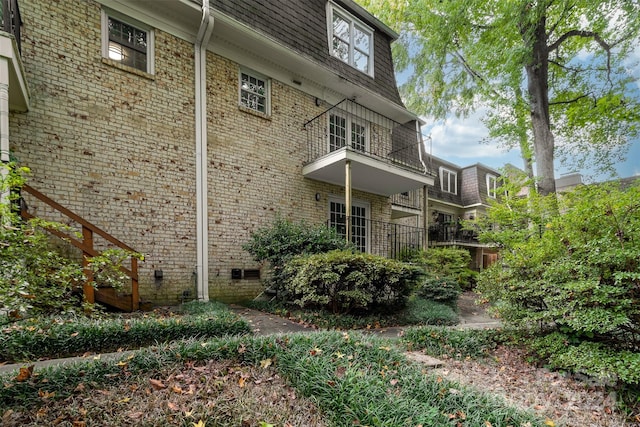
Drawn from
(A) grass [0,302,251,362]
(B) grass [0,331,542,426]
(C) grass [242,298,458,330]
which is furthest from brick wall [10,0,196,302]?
(B) grass [0,331,542,426]

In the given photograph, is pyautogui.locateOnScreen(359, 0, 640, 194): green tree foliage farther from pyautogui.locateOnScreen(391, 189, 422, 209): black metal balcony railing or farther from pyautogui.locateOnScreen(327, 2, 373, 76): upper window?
pyautogui.locateOnScreen(391, 189, 422, 209): black metal balcony railing

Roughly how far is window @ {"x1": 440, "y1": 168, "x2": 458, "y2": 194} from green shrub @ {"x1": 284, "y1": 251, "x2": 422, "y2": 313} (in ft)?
44.3

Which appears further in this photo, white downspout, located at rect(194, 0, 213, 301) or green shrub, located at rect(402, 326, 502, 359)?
white downspout, located at rect(194, 0, 213, 301)

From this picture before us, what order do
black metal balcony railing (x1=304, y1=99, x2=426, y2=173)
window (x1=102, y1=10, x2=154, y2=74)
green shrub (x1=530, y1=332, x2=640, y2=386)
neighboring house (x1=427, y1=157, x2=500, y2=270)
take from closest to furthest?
1. green shrub (x1=530, y1=332, x2=640, y2=386)
2. window (x1=102, y1=10, x2=154, y2=74)
3. black metal balcony railing (x1=304, y1=99, x2=426, y2=173)
4. neighboring house (x1=427, y1=157, x2=500, y2=270)

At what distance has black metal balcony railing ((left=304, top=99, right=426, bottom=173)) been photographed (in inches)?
364


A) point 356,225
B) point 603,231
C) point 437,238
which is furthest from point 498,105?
point 603,231

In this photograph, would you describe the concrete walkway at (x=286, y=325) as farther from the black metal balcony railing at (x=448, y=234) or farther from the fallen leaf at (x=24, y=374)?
the black metal balcony railing at (x=448, y=234)

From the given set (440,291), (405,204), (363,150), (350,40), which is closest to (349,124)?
(363,150)

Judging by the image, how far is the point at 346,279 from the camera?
5.48m

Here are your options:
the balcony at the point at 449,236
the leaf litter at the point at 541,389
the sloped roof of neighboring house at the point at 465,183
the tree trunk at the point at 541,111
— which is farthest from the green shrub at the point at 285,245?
the sloped roof of neighboring house at the point at 465,183

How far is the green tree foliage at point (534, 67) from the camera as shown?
8.31 metres

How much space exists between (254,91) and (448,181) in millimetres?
14329

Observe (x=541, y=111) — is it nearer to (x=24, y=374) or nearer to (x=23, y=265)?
(x=23, y=265)

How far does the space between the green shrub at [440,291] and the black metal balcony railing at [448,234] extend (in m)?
9.10
